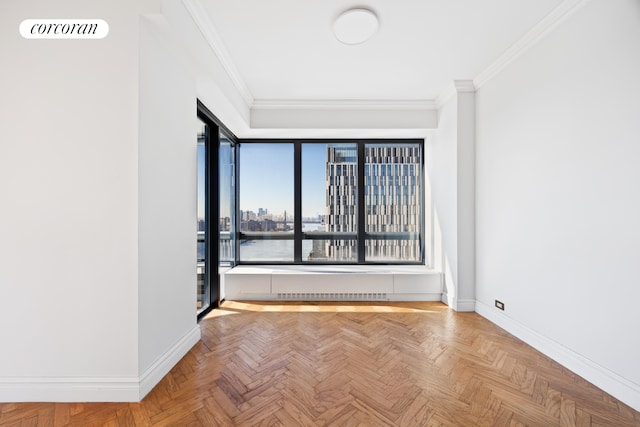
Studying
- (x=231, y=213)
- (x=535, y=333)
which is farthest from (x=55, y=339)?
(x=535, y=333)

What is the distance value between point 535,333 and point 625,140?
1.69 m

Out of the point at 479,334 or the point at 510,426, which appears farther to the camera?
the point at 479,334

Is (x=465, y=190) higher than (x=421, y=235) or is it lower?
higher

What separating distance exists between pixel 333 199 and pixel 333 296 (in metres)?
1.57

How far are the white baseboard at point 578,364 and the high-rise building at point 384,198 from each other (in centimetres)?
185

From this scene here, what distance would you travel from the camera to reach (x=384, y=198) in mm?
4609

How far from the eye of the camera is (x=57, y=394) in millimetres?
1743

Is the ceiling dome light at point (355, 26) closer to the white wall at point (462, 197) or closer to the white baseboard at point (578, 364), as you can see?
the white wall at point (462, 197)

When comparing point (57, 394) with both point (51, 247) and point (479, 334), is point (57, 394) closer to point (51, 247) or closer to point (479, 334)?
point (51, 247)

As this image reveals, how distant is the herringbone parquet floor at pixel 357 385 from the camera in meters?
1.62

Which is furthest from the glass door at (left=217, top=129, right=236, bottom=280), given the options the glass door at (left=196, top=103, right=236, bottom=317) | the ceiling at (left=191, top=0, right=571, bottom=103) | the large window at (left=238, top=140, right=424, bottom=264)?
the ceiling at (left=191, top=0, right=571, bottom=103)

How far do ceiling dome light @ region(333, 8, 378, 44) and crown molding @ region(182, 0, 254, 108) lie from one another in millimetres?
1058

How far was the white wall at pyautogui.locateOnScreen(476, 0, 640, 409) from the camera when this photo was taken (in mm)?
1776

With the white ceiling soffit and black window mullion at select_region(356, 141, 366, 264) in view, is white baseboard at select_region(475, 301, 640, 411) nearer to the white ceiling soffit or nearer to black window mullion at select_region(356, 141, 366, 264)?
black window mullion at select_region(356, 141, 366, 264)
